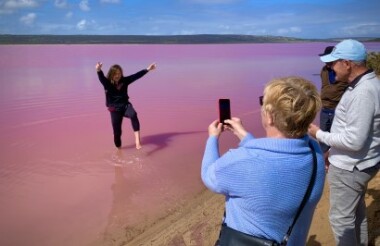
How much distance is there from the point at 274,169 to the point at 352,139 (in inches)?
42.5

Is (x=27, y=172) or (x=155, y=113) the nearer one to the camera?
(x=27, y=172)

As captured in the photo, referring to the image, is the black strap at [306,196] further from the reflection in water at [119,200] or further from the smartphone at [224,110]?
the reflection in water at [119,200]

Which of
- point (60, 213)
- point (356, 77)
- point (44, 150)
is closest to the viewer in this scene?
point (356, 77)

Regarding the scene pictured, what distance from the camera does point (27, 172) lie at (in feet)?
20.6

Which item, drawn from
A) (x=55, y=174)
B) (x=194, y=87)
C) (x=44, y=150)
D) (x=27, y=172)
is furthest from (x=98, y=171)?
(x=194, y=87)

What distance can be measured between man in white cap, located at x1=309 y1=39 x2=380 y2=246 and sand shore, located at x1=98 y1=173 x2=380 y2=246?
0.91 m

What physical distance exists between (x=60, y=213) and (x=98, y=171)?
1433 mm

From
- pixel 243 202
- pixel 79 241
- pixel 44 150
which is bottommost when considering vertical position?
pixel 79 241

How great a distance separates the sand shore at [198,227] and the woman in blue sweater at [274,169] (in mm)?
2098

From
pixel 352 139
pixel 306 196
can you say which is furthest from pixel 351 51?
pixel 306 196

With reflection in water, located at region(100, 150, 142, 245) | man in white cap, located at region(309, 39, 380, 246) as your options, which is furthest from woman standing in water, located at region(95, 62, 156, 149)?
man in white cap, located at region(309, 39, 380, 246)

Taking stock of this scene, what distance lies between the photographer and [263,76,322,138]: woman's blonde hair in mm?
1642

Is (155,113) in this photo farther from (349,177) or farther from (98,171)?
(349,177)

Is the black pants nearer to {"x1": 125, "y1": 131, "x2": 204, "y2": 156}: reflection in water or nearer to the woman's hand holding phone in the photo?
{"x1": 125, "y1": 131, "x2": 204, "y2": 156}: reflection in water
